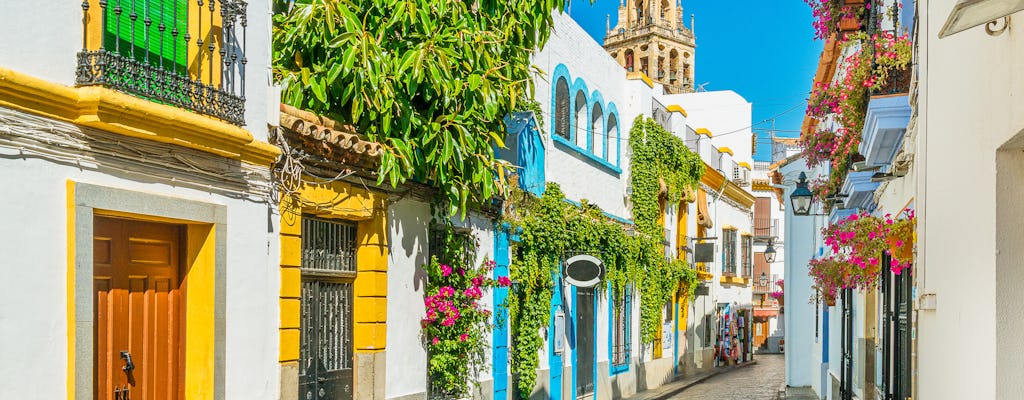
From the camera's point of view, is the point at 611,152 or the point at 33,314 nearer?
the point at 33,314

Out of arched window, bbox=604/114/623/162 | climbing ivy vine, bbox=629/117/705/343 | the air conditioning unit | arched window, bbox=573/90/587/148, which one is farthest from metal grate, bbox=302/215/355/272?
the air conditioning unit

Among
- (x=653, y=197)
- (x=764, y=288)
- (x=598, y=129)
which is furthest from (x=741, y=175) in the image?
(x=598, y=129)

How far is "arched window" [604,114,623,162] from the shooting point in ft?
72.7

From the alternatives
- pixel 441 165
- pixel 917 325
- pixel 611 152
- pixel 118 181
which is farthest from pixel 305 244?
pixel 611 152

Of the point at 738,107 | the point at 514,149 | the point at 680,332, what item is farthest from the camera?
the point at 738,107

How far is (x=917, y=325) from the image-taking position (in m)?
6.86

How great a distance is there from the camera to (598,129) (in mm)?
21172

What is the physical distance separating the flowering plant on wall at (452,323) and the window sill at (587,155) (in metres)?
5.83

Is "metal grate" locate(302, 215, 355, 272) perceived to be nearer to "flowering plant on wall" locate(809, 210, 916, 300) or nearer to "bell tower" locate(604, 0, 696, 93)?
"flowering plant on wall" locate(809, 210, 916, 300)

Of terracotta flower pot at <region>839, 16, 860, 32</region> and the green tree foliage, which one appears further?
terracotta flower pot at <region>839, 16, 860, 32</region>

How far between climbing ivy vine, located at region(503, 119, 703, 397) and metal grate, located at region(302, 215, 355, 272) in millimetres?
4364

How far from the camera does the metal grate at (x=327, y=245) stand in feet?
31.2

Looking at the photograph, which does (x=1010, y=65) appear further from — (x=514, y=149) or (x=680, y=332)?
(x=680, y=332)

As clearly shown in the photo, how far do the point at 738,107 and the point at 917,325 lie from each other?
123 ft
